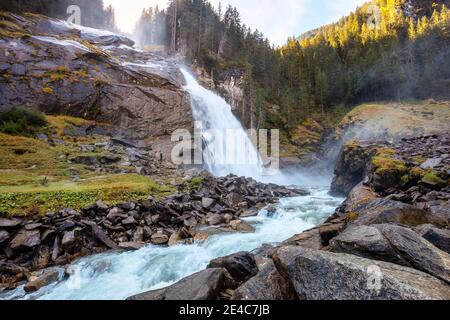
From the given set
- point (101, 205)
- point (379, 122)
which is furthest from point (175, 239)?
point (379, 122)

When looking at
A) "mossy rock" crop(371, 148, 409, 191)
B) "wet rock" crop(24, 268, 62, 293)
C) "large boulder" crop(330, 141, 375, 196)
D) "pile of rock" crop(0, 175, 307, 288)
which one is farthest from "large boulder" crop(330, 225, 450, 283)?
"large boulder" crop(330, 141, 375, 196)

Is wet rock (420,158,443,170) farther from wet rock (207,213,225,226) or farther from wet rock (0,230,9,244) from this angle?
wet rock (0,230,9,244)

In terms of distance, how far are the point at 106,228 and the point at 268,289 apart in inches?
403

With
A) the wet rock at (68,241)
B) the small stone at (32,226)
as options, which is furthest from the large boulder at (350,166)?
the small stone at (32,226)

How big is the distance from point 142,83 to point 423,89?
56.2 metres

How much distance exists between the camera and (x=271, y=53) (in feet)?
224

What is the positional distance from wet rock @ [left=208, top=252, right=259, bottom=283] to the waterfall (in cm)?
2552

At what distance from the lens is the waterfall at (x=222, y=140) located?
35.6m

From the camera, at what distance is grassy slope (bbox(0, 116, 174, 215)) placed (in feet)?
A: 44.8

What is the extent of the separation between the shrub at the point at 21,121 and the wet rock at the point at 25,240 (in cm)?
1804

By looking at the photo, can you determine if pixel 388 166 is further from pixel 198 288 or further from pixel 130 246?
pixel 198 288

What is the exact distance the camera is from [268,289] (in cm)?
514
